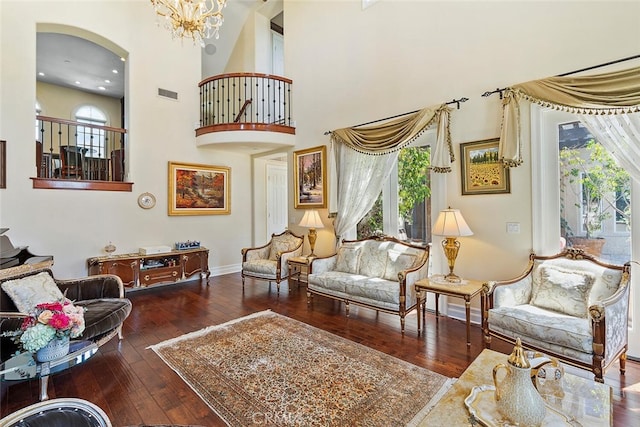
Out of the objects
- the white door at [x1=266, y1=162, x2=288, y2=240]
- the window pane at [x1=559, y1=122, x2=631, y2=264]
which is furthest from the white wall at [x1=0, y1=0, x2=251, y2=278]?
the window pane at [x1=559, y1=122, x2=631, y2=264]

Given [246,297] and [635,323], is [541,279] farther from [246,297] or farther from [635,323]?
[246,297]

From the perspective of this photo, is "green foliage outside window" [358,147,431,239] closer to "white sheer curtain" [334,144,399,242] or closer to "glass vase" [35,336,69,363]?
"white sheer curtain" [334,144,399,242]

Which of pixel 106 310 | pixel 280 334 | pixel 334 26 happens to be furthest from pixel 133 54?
pixel 280 334

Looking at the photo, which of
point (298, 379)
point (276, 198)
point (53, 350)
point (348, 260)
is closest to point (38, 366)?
point (53, 350)

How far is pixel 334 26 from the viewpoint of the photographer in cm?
522

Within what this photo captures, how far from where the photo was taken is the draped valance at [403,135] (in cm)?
366

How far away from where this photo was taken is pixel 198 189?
6.01m

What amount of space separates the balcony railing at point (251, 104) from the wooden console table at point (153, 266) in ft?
7.80

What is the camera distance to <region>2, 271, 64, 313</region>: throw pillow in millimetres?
2543

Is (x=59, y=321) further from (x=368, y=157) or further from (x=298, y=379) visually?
(x=368, y=157)

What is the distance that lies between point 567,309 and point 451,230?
1188 millimetres

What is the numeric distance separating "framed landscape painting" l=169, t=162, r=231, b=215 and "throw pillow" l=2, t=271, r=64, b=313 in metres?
2.91

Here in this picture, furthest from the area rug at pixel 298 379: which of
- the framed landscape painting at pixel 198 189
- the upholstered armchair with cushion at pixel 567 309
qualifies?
the framed landscape painting at pixel 198 189

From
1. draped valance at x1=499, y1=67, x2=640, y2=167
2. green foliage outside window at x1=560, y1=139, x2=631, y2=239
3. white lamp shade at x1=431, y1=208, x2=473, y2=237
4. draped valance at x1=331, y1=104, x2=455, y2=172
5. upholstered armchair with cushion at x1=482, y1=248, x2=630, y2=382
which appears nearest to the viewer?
upholstered armchair with cushion at x1=482, y1=248, x2=630, y2=382
